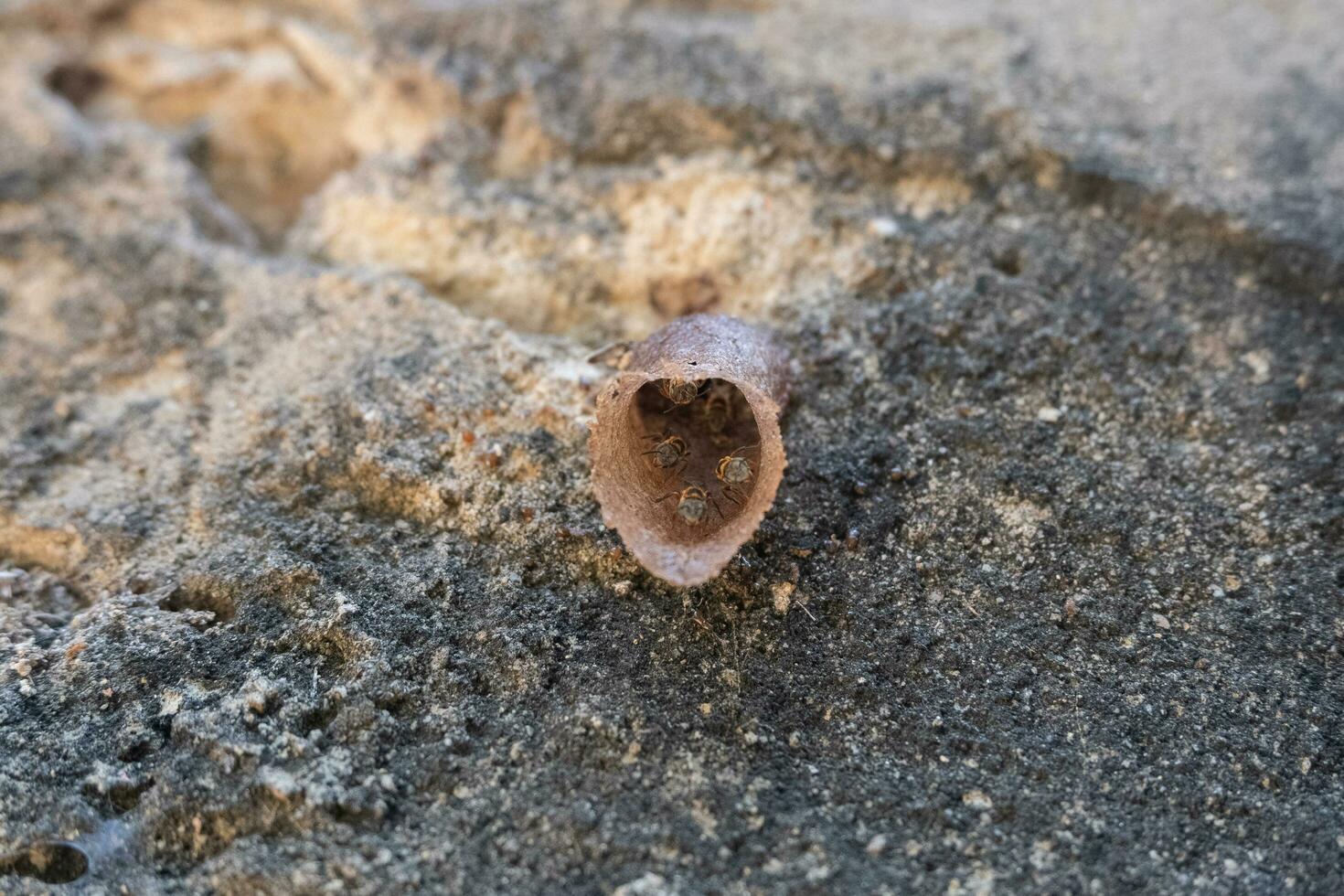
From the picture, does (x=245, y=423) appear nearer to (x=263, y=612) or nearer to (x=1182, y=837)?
(x=263, y=612)

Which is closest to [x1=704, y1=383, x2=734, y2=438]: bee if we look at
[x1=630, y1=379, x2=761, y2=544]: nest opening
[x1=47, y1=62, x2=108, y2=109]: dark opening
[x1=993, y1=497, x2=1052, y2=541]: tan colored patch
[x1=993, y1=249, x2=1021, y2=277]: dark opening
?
[x1=630, y1=379, x2=761, y2=544]: nest opening

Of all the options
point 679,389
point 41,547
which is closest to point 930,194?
point 679,389

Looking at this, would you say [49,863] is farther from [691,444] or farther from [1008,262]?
[1008,262]

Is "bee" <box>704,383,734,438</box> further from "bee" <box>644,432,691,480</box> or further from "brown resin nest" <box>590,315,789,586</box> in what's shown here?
"bee" <box>644,432,691,480</box>

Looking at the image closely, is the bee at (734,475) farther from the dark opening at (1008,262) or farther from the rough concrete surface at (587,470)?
the dark opening at (1008,262)

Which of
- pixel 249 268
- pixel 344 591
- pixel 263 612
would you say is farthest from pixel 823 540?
pixel 249 268

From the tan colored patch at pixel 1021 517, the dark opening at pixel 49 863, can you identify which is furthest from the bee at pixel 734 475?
the dark opening at pixel 49 863

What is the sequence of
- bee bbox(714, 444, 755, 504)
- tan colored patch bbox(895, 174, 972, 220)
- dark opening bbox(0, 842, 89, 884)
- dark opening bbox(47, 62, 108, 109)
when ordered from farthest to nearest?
dark opening bbox(47, 62, 108, 109), tan colored patch bbox(895, 174, 972, 220), bee bbox(714, 444, 755, 504), dark opening bbox(0, 842, 89, 884)
